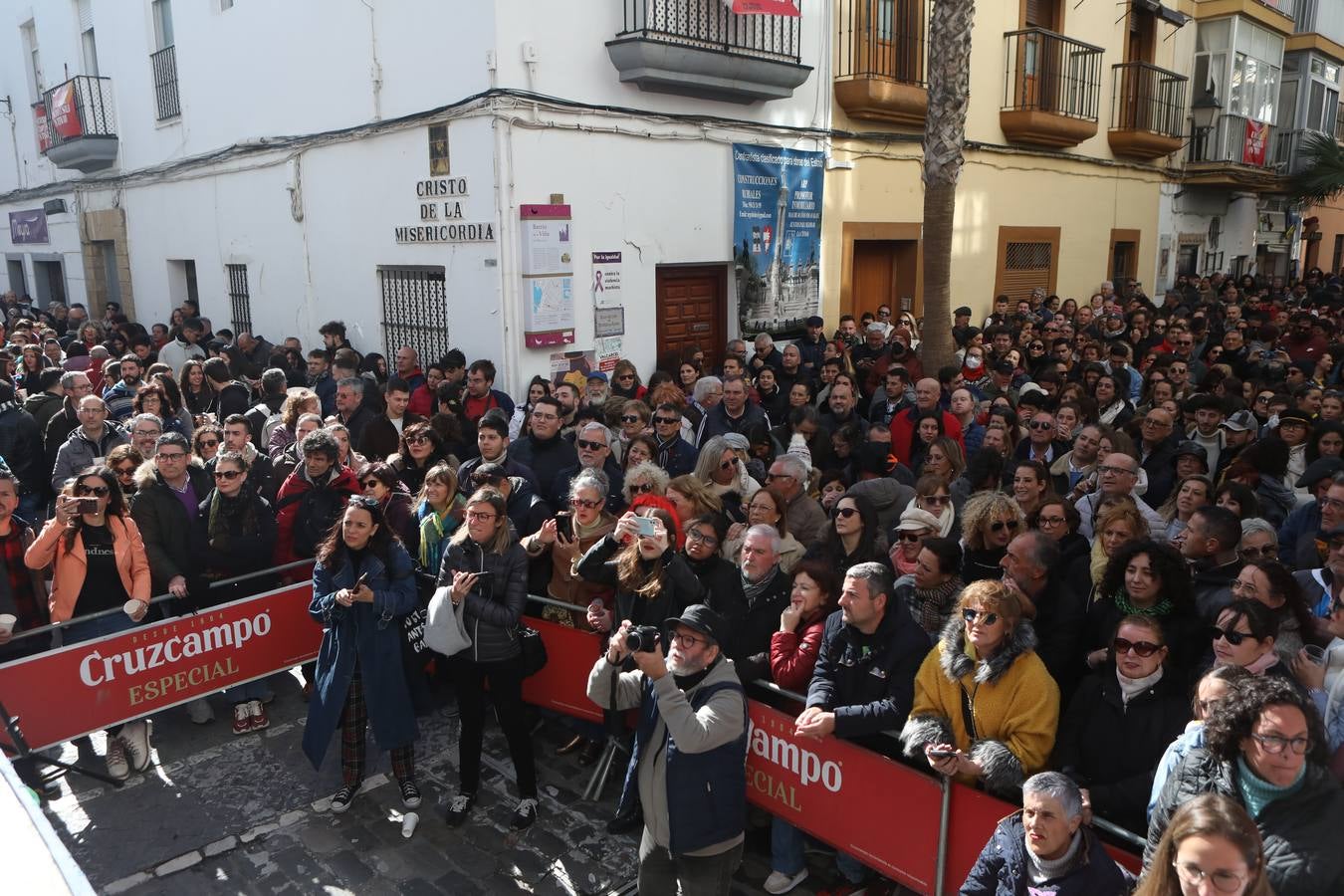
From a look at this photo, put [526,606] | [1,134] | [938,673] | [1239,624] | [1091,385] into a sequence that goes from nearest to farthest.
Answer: [1239,624] → [938,673] → [526,606] → [1091,385] → [1,134]

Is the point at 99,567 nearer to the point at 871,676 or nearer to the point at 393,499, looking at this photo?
the point at 393,499

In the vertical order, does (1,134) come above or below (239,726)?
above

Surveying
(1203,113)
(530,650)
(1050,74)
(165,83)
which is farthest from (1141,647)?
(1203,113)

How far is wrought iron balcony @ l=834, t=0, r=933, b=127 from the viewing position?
1191 cm

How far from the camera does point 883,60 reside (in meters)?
12.6

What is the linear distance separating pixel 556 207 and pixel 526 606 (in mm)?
4858

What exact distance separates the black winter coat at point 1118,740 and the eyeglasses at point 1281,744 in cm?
61

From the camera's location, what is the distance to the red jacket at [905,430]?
735cm

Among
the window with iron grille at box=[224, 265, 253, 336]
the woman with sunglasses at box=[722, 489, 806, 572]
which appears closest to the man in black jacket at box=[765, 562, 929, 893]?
the woman with sunglasses at box=[722, 489, 806, 572]

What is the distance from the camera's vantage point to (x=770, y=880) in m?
4.34

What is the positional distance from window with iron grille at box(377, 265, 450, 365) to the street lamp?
683 inches

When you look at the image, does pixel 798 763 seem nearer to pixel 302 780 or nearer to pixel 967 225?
pixel 302 780

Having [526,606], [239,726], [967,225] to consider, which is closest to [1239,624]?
[526,606]

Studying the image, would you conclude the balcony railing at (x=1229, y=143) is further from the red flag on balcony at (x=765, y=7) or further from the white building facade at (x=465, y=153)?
the red flag on balcony at (x=765, y=7)
